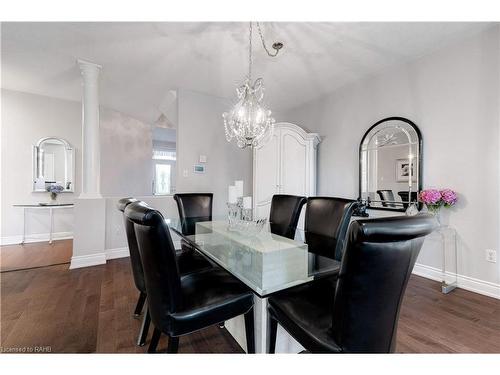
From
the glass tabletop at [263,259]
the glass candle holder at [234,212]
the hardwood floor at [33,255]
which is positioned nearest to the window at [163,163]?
the hardwood floor at [33,255]

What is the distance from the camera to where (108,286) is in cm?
238

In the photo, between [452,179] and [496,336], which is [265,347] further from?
[452,179]

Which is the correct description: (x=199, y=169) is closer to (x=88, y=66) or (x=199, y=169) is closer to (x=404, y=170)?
(x=88, y=66)

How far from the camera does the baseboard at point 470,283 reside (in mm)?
2154

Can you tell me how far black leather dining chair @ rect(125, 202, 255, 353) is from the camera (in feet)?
3.35

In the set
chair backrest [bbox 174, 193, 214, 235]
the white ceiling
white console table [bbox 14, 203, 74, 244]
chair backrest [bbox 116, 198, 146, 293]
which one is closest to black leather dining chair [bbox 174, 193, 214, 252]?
chair backrest [bbox 174, 193, 214, 235]

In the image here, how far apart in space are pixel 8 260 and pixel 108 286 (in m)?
1.92

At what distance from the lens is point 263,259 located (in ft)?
4.69

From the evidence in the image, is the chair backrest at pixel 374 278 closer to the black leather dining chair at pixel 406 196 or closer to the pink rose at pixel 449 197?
the pink rose at pixel 449 197

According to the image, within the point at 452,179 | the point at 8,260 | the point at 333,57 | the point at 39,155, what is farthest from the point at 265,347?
the point at 39,155

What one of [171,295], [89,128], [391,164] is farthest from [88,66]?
[391,164]

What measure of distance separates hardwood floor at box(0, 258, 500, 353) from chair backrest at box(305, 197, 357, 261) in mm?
715

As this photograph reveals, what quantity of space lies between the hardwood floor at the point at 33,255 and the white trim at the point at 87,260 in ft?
1.13

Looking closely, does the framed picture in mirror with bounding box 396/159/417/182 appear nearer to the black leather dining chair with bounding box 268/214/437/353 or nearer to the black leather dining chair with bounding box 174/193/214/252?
A: the black leather dining chair with bounding box 268/214/437/353
